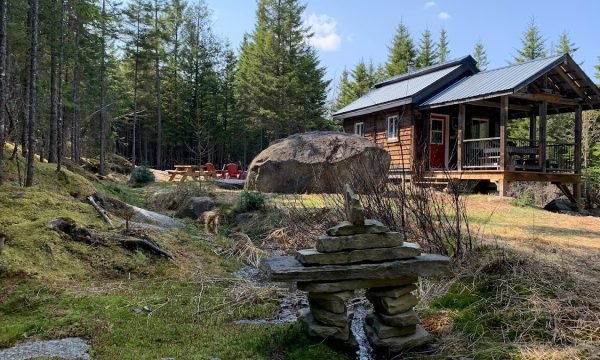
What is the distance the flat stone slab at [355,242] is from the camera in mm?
3498

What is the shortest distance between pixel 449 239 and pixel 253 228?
458 centimetres

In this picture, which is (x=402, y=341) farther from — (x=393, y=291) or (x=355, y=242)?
(x=355, y=242)

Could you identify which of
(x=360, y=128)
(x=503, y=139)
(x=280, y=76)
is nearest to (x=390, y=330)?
(x=503, y=139)

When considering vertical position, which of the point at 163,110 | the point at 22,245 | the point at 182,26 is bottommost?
the point at 22,245

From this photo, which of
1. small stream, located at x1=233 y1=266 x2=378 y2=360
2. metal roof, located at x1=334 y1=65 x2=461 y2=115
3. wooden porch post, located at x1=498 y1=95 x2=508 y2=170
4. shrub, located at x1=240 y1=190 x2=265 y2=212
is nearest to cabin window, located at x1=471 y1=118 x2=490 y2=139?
metal roof, located at x1=334 y1=65 x2=461 y2=115

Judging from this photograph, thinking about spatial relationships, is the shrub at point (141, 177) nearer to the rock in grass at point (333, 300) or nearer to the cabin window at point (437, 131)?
the cabin window at point (437, 131)

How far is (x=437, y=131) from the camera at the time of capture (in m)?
19.9

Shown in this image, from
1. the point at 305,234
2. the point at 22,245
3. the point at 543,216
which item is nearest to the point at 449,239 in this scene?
the point at 305,234

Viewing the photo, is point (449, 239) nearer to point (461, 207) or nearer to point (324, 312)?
point (461, 207)

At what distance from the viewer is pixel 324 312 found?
357 cm

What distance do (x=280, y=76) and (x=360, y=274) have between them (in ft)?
109

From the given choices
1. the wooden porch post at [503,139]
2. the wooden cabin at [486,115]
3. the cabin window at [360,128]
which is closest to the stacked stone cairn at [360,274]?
the wooden cabin at [486,115]

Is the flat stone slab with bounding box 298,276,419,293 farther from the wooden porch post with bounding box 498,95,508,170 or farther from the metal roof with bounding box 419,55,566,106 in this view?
the metal roof with bounding box 419,55,566,106

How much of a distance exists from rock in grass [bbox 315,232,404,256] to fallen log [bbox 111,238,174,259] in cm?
326
